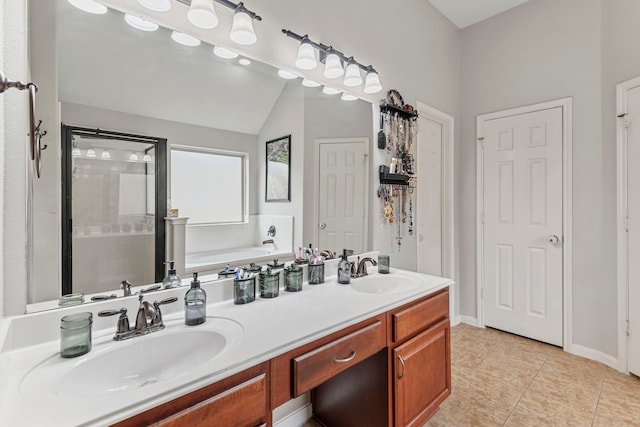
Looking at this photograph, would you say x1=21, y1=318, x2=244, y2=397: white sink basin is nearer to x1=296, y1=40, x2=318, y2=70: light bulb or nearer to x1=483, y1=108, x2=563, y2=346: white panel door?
x1=296, y1=40, x2=318, y2=70: light bulb

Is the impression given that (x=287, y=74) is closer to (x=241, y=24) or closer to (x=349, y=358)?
(x=241, y=24)

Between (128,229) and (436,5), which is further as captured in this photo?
(436,5)

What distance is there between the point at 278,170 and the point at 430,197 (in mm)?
1676

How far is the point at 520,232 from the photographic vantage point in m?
2.74

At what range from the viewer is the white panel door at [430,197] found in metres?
2.66

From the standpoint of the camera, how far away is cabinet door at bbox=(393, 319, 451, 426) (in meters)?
1.41

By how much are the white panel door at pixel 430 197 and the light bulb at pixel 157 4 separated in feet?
6.81

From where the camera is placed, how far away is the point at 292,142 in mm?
1747

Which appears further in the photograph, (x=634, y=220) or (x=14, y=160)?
(x=634, y=220)

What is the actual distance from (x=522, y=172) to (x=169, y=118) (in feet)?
9.46

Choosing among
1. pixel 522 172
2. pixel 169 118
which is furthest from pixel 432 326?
pixel 522 172

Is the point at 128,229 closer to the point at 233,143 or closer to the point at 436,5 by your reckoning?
the point at 233,143

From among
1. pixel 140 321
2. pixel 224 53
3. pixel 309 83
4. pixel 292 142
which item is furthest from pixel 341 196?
pixel 140 321

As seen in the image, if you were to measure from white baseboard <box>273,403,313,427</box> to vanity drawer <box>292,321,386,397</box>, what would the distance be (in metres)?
0.76
